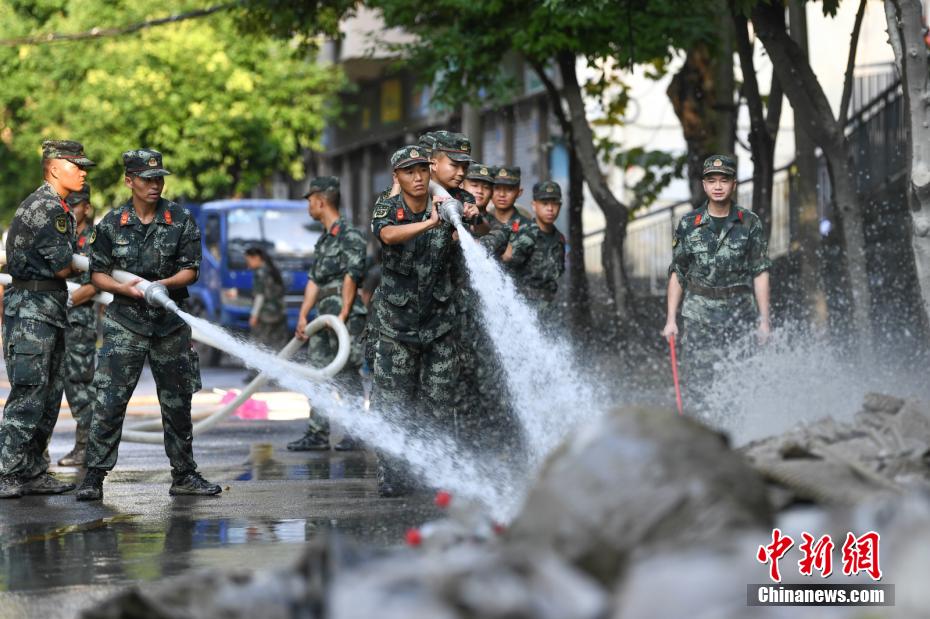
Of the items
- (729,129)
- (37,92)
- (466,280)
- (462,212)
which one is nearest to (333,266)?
(466,280)

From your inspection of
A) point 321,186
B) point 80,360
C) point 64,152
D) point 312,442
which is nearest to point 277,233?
point 321,186

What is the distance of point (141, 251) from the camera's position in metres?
9.30

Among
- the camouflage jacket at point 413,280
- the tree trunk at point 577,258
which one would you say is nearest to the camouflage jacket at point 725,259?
the camouflage jacket at point 413,280

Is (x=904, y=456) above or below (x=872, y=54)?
below

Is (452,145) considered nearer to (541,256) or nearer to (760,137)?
(541,256)

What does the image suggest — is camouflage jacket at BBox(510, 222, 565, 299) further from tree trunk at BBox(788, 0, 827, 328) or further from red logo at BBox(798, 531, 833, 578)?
red logo at BBox(798, 531, 833, 578)

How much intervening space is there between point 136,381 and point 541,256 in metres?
3.60

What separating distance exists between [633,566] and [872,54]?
2380 cm

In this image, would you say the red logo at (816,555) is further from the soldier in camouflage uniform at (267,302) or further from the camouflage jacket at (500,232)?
the soldier in camouflage uniform at (267,302)

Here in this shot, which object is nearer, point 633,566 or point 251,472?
point 633,566

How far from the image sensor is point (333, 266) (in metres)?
12.6

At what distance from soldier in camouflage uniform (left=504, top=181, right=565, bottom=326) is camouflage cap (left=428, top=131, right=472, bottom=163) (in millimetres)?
2108

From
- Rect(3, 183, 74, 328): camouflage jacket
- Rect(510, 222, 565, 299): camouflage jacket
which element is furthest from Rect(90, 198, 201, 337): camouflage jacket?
Rect(510, 222, 565, 299): camouflage jacket

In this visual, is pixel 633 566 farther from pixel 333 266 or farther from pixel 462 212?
pixel 333 266
